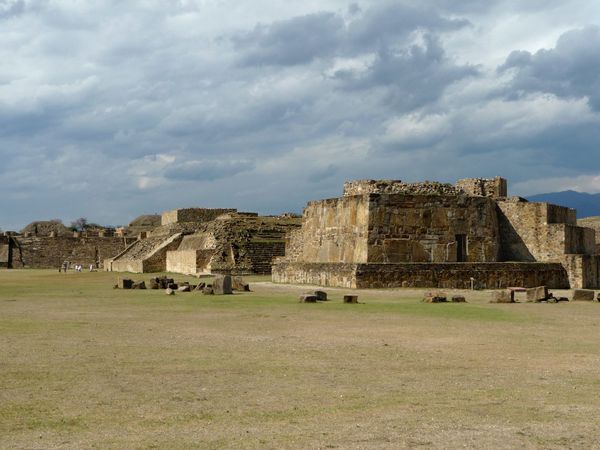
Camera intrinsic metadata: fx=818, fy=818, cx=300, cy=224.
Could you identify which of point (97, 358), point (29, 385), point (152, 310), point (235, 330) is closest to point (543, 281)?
point (152, 310)

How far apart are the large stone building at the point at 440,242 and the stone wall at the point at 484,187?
468mm

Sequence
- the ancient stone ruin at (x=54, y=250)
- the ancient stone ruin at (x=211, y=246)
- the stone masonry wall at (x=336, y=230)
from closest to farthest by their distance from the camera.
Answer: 1. the stone masonry wall at (x=336, y=230)
2. the ancient stone ruin at (x=211, y=246)
3. the ancient stone ruin at (x=54, y=250)

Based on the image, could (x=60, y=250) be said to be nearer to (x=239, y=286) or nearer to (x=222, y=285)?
(x=239, y=286)

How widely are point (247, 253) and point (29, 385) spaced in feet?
101

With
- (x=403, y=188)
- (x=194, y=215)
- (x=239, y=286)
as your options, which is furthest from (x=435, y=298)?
(x=194, y=215)

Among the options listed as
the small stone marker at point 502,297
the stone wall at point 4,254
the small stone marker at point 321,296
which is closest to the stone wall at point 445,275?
the small stone marker at point 321,296

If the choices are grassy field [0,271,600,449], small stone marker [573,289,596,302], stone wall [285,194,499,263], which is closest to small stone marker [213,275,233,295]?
stone wall [285,194,499,263]

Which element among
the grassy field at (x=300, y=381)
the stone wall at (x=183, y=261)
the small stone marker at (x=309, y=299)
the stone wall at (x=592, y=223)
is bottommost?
the grassy field at (x=300, y=381)

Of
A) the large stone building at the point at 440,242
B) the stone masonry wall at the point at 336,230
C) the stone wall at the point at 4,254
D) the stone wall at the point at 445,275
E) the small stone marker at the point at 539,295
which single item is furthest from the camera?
the stone wall at the point at 4,254

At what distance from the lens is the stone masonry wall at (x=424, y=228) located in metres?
23.2

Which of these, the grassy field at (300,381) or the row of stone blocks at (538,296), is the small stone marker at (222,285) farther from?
the row of stone blocks at (538,296)

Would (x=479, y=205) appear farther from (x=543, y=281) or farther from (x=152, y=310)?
(x=152, y=310)

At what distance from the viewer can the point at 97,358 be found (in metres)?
9.03

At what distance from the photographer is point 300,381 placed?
7680 millimetres
